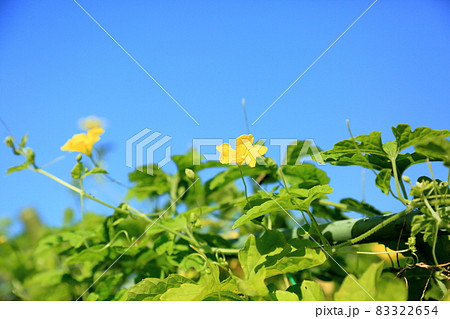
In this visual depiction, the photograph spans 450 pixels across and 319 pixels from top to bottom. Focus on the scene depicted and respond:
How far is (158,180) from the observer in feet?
5.57

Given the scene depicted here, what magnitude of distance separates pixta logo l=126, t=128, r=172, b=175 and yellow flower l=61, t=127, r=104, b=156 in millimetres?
160

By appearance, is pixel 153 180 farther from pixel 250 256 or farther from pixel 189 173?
pixel 250 256

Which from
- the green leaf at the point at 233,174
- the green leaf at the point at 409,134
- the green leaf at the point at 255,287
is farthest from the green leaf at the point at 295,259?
the green leaf at the point at 233,174

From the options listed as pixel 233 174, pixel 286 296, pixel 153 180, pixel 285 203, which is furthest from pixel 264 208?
pixel 153 180

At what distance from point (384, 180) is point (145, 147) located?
33.7 inches

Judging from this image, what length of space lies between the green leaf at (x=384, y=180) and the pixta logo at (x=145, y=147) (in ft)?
2.55

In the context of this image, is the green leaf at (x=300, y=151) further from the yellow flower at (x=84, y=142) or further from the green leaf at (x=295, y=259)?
the yellow flower at (x=84, y=142)

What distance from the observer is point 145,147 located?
1491 millimetres

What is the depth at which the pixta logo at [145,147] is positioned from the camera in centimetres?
145

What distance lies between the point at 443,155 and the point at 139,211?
0.93 meters

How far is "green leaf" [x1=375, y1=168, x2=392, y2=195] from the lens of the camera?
3.20 ft
